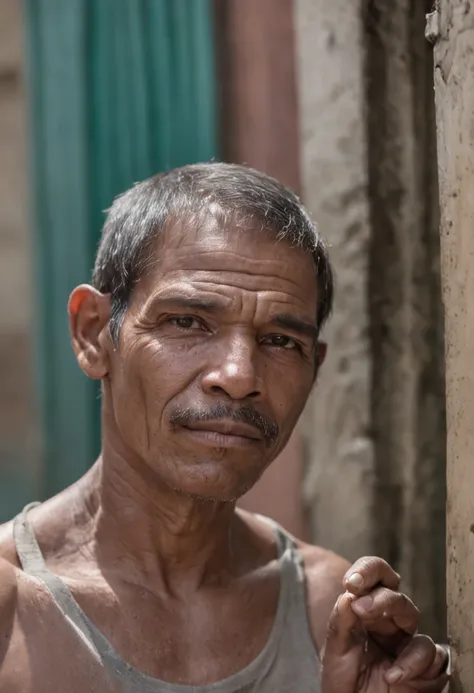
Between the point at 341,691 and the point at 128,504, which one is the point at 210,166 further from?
the point at 341,691

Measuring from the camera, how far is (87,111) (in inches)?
143

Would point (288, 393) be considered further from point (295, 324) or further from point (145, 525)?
point (145, 525)

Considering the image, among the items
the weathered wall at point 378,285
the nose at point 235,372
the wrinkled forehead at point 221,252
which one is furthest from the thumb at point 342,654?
the weathered wall at point 378,285

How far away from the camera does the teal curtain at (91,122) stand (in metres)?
3.57

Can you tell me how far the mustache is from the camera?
200 cm

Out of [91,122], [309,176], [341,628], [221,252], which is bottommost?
[341,628]

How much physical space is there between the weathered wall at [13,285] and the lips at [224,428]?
240 centimetres

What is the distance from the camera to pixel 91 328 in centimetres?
228

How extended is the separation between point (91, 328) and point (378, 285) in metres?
1.23

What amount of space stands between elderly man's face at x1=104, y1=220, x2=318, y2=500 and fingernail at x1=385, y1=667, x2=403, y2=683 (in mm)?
453

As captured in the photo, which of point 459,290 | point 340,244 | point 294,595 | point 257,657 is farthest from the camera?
point 340,244

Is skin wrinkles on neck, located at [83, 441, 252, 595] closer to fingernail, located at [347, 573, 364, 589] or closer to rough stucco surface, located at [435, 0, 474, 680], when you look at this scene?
fingernail, located at [347, 573, 364, 589]

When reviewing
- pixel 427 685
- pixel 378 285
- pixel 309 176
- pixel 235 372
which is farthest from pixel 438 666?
pixel 309 176

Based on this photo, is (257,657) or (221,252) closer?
(221,252)
